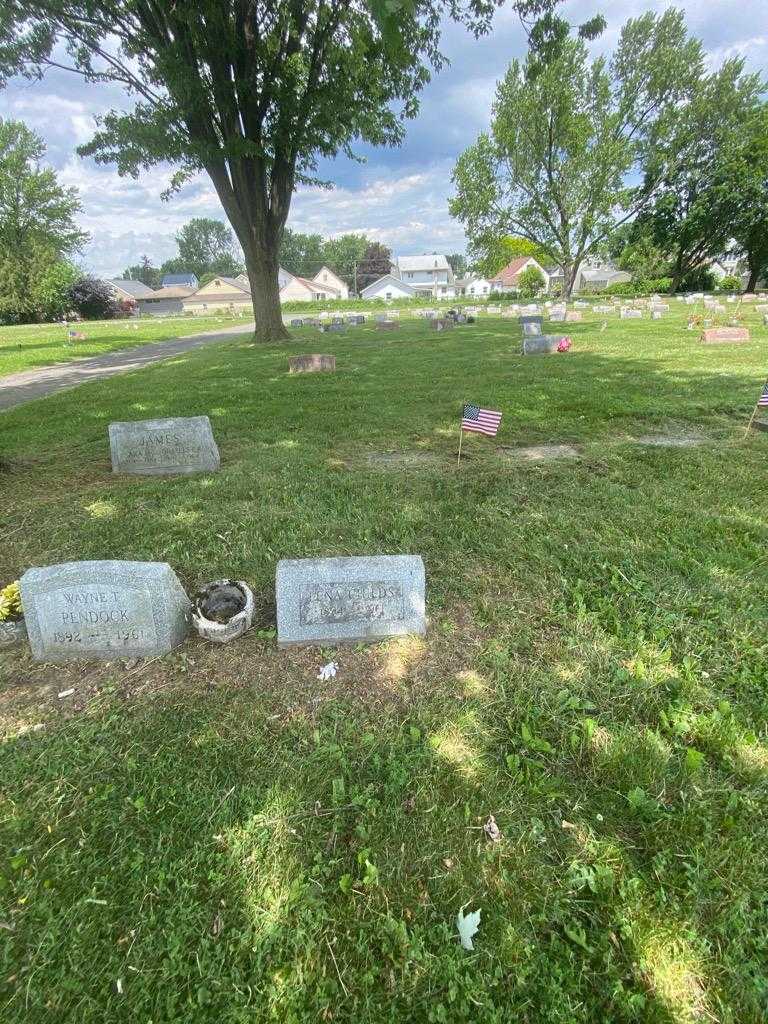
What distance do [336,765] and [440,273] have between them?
109 m

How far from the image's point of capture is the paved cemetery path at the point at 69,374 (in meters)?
10.4

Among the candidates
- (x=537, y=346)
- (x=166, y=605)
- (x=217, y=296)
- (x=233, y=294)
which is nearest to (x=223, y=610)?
(x=166, y=605)

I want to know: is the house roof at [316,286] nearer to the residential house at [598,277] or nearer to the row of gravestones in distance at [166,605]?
the residential house at [598,277]

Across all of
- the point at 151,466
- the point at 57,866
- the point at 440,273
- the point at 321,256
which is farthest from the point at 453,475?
the point at 321,256

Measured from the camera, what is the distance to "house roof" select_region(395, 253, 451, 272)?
97625 mm

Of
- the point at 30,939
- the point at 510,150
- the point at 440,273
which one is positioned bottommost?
the point at 30,939

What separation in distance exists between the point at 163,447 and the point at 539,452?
430 centimetres

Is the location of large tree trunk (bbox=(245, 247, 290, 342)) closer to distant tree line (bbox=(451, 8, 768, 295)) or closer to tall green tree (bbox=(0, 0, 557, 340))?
Result: tall green tree (bbox=(0, 0, 557, 340))

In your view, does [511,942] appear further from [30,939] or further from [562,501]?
[562,501]

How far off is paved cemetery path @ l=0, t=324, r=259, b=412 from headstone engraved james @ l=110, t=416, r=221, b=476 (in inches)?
225

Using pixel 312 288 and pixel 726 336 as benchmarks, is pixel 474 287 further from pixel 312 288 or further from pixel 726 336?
pixel 726 336

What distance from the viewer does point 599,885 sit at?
1.63 m

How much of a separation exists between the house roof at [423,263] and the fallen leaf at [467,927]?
10850 centimetres

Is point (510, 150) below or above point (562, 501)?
above
